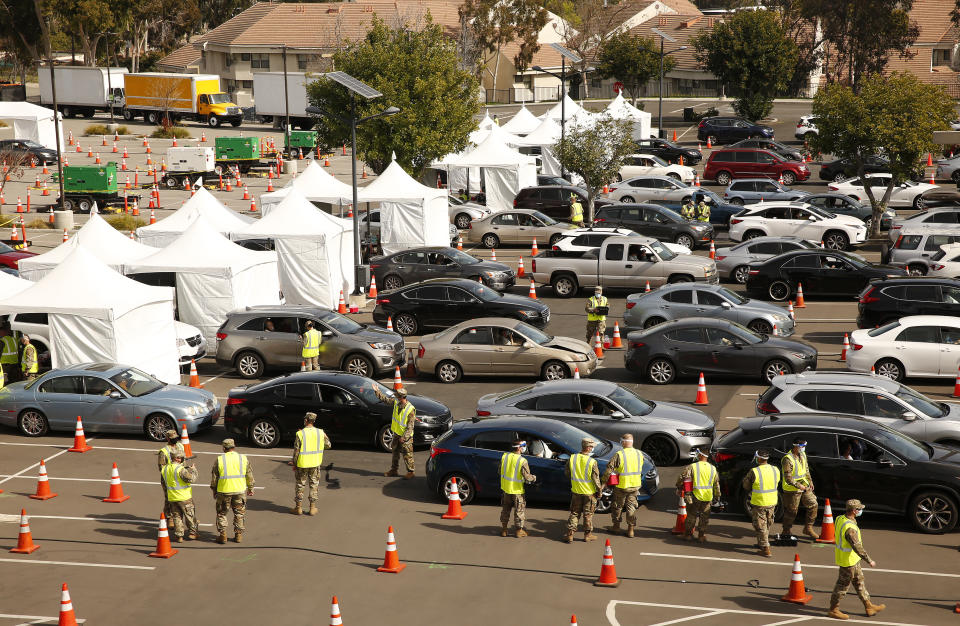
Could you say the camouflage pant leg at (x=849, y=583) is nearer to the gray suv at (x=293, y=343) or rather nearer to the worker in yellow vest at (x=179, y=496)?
the worker in yellow vest at (x=179, y=496)

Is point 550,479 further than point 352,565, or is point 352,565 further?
point 550,479

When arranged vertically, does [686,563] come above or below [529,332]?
below

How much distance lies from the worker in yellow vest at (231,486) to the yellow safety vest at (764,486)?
246 inches

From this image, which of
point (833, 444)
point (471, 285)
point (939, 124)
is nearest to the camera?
point (833, 444)

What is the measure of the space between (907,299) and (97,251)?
18.4 m

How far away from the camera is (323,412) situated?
57.2ft

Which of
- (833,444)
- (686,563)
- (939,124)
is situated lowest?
(686,563)

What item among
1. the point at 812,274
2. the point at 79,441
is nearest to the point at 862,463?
the point at 79,441

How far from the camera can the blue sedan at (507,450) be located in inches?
574

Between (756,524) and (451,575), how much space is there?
3.78 m

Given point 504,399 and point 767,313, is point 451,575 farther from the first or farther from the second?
point 767,313

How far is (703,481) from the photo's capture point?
43.7 ft

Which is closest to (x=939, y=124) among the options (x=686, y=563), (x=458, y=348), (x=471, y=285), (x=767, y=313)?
(x=767, y=313)

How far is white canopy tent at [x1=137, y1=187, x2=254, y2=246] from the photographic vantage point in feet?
95.1
